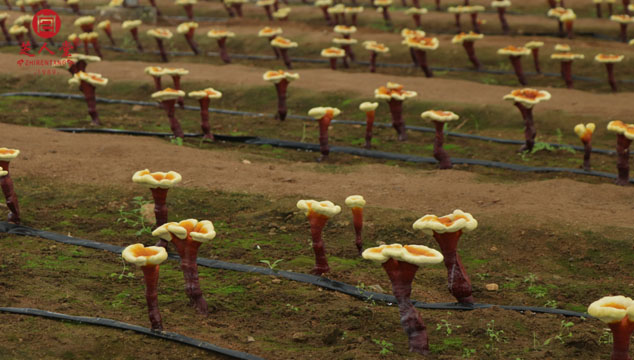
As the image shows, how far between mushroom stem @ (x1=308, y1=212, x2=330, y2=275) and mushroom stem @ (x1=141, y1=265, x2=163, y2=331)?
163 centimetres

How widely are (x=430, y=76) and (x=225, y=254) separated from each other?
10.2m

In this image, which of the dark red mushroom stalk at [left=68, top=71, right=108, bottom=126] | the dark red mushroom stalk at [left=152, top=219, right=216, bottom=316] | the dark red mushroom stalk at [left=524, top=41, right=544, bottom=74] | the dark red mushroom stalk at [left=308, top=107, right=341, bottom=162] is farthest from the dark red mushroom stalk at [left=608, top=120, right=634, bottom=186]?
the dark red mushroom stalk at [left=68, top=71, right=108, bottom=126]

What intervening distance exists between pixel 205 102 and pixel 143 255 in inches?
267

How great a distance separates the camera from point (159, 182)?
22.7ft

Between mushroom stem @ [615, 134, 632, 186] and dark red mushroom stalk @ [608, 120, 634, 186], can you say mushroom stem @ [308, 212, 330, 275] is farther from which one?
mushroom stem @ [615, 134, 632, 186]

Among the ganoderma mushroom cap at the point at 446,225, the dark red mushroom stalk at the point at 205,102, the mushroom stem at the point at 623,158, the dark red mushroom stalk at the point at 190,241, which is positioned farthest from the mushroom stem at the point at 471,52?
the dark red mushroom stalk at the point at 190,241

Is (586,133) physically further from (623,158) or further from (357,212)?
(357,212)

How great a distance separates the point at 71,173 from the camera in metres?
10.0

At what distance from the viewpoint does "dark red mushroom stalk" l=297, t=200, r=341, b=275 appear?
6605 millimetres

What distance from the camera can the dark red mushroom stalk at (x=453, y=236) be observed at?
5906 mm

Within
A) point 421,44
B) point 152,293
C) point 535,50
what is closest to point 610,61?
point 535,50

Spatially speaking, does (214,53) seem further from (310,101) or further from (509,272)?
(509,272)

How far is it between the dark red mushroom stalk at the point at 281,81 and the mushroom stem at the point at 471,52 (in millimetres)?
4710

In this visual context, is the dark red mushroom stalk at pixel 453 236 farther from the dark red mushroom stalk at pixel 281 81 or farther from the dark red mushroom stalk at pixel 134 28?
the dark red mushroom stalk at pixel 134 28
